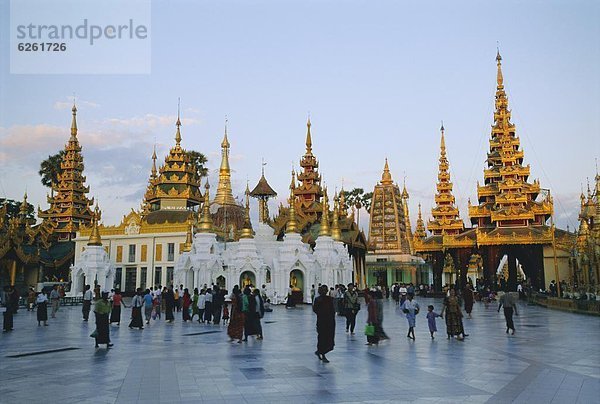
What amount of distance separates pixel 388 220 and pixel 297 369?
66.2 m

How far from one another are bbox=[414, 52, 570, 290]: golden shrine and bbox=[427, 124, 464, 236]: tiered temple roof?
94mm

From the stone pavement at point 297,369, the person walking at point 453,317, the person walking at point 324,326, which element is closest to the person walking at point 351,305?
the stone pavement at point 297,369

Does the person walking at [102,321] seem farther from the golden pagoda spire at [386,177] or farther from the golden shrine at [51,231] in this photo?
the golden pagoda spire at [386,177]

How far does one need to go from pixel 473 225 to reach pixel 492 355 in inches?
1726

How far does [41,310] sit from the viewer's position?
68.2ft

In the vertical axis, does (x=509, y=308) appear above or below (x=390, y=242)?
below

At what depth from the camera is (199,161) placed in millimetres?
74250

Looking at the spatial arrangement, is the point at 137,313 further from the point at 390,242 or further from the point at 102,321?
the point at 390,242

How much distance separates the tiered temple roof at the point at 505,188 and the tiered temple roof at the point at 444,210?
2.95 metres

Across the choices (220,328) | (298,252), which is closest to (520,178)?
(298,252)

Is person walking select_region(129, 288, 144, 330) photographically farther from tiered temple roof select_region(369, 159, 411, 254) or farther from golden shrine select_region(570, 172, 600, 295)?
tiered temple roof select_region(369, 159, 411, 254)

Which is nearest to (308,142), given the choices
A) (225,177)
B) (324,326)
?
(225,177)

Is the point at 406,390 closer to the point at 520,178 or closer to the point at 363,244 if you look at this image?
the point at 363,244

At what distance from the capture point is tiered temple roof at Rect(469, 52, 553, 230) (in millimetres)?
47156
